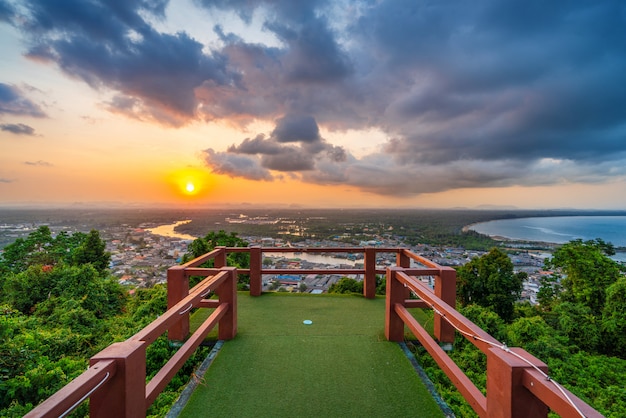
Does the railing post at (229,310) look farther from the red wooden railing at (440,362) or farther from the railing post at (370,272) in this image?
the railing post at (370,272)

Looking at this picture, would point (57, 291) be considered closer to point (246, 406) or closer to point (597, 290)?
point (246, 406)

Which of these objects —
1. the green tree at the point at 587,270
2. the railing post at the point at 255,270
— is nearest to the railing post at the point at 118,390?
the railing post at the point at 255,270

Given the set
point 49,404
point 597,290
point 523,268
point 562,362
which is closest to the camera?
point 49,404

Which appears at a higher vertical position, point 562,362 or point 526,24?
point 526,24

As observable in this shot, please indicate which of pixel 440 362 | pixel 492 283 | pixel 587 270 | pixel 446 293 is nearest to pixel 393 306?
pixel 446 293

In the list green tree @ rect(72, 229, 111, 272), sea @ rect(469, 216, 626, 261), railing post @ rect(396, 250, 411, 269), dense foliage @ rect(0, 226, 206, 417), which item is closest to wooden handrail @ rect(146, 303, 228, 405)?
dense foliage @ rect(0, 226, 206, 417)

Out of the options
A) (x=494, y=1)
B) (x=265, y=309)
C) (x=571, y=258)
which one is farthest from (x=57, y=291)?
(x=571, y=258)
